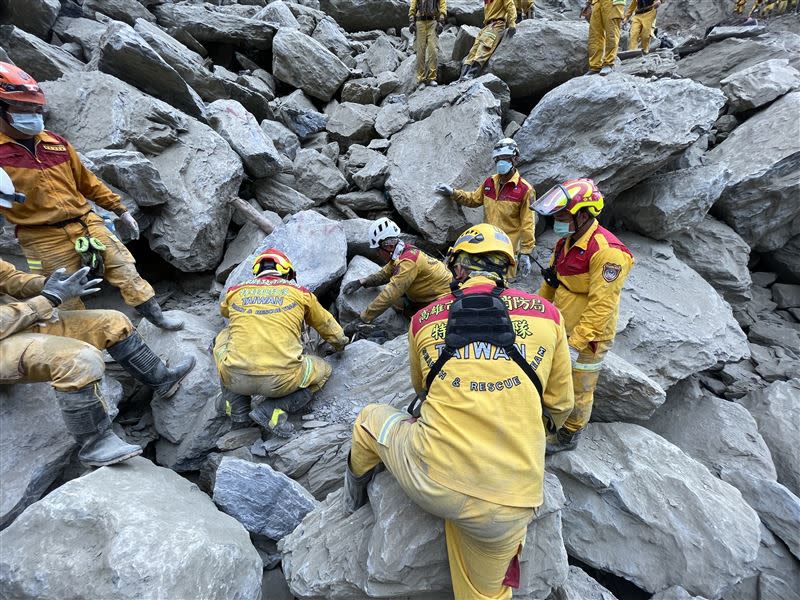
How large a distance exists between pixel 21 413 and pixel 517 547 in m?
4.22

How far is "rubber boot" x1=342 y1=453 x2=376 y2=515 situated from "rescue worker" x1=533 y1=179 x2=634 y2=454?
1979mm

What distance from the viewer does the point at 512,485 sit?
2.23m

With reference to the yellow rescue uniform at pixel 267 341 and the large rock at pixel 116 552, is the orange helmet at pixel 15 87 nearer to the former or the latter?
the yellow rescue uniform at pixel 267 341

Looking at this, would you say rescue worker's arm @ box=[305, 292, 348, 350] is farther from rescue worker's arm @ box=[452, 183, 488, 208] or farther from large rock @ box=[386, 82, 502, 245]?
rescue worker's arm @ box=[452, 183, 488, 208]

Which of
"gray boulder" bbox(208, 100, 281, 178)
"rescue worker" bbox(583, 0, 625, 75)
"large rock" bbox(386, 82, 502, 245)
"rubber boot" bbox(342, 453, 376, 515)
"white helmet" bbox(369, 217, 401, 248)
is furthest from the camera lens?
"rescue worker" bbox(583, 0, 625, 75)

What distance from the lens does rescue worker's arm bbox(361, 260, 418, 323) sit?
5.57m

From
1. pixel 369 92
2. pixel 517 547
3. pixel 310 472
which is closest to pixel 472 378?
pixel 517 547

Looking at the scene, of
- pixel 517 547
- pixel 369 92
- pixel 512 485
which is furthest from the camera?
pixel 369 92

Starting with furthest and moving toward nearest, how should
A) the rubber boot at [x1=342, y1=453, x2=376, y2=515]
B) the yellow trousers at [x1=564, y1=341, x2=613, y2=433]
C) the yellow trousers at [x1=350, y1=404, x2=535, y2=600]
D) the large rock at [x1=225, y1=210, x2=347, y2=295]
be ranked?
1. the large rock at [x1=225, y1=210, x2=347, y2=295]
2. the yellow trousers at [x1=564, y1=341, x2=613, y2=433]
3. the rubber boot at [x1=342, y1=453, x2=376, y2=515]
4. the yellow trousers at [x1=350, y1=404, x2=535, y2=600]

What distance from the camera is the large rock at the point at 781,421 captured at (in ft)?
16.1

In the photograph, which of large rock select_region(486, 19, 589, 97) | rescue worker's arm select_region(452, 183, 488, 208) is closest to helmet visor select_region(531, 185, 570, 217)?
rescue worker's arm select_region(452, 183, 488, 208)

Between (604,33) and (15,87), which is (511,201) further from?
(15,87)

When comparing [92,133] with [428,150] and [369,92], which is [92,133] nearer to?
[428,150]

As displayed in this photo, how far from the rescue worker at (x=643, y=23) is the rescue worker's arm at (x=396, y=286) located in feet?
34.4
